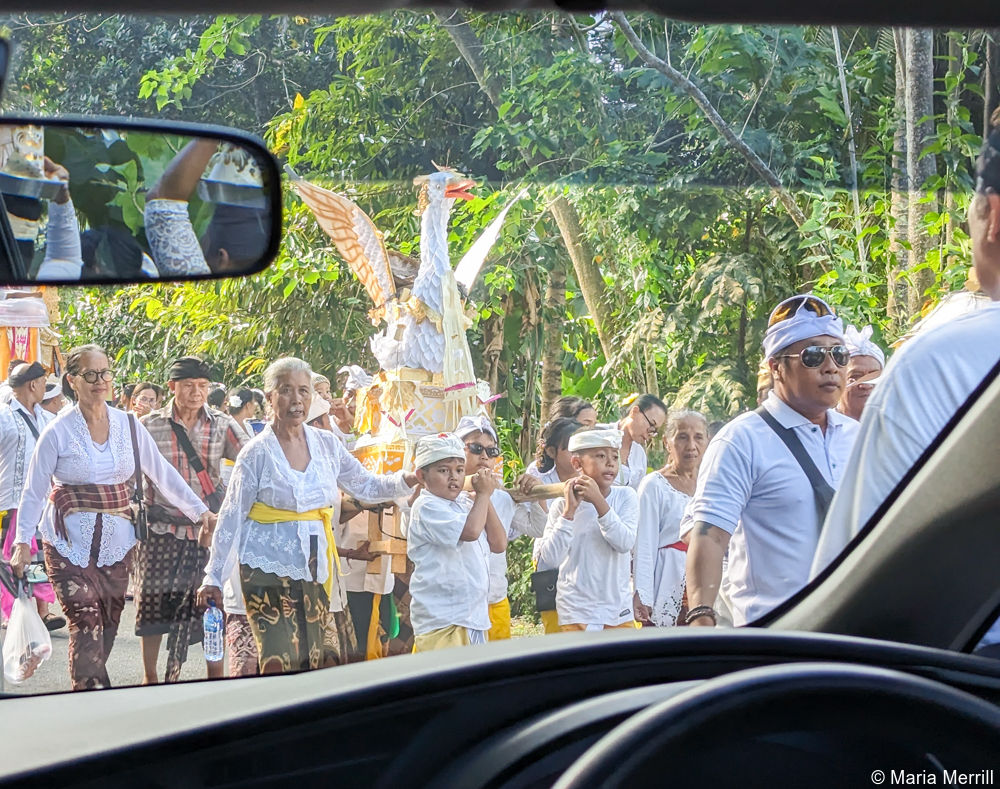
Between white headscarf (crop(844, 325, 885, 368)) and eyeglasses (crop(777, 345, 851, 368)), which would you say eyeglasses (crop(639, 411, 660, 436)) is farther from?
eyeglasses (crop(777, 345, 851, 368))

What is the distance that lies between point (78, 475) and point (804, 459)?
7.92 ft

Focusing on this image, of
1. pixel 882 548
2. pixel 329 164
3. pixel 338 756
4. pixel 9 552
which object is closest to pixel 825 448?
pixel 882 548

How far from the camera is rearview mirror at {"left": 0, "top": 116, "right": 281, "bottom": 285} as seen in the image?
1.01 m

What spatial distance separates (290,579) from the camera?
3.58 metres

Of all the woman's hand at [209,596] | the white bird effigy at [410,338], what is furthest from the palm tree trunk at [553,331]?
the woman's hand at [209,596]

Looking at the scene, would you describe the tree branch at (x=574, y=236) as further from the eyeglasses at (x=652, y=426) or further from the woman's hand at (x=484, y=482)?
the woman's hand at (x=484, y=482)

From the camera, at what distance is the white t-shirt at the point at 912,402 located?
140cm

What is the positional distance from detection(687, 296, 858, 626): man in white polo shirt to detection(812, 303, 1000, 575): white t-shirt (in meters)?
0.52

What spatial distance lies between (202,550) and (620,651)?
2.88m

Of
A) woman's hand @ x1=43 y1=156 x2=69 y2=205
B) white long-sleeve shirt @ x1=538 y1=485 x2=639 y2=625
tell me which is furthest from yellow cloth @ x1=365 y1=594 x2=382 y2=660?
woman's hand @ x1=43 y1=156 x2=69 y2=205

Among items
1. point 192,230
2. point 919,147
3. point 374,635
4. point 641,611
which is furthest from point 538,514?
point 192,230

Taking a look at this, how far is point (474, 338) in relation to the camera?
464 centimetres

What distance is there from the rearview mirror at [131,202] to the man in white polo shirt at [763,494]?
4.11 ft

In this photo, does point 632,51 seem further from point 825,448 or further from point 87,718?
point 87,718
